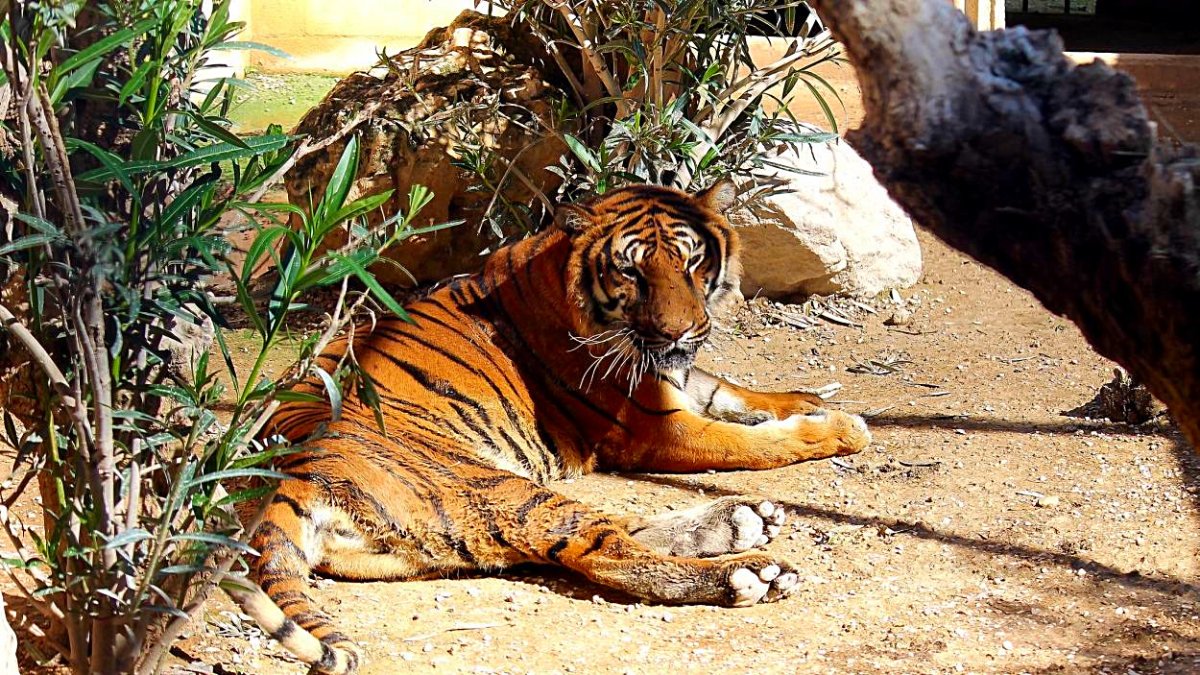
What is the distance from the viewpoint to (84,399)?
221 cm

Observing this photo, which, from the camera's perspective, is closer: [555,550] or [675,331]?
[555,550]

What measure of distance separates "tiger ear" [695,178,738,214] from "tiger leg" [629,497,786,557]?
1.16 meters

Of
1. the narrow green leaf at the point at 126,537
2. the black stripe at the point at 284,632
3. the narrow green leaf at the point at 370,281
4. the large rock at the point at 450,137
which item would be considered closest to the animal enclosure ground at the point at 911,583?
the black stripe at the point at 284,632

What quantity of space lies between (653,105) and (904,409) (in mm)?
1486

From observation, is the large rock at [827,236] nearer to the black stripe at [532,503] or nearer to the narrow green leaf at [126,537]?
the black stripe at [532,503]

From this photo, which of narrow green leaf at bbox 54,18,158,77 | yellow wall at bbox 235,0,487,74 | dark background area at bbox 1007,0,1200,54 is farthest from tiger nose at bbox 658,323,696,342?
dark background area at bbox 1007,0,1200,54

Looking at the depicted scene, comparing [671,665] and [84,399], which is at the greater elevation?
[84,399]

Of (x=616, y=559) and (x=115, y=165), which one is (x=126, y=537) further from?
(x=616, y=559)

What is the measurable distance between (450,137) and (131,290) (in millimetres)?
3582

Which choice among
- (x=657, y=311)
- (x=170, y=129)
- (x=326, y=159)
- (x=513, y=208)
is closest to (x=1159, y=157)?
(x=170, y=129)

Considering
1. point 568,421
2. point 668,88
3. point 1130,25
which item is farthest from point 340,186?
point 1130,25

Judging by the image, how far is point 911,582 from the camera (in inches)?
131

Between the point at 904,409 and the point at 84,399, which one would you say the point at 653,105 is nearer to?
the point at 904,409

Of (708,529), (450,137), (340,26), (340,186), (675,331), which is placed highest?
(340,26)
